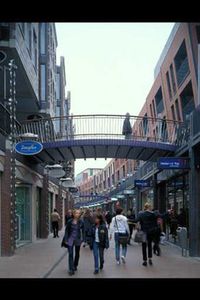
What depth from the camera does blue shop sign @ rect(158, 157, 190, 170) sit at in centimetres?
1870

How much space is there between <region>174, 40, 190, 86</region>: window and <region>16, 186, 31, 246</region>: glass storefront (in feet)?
52.6

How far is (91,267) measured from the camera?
1543cm

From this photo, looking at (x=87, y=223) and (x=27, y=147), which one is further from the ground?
(x=27, y=147)

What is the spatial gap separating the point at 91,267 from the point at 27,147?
5.93m

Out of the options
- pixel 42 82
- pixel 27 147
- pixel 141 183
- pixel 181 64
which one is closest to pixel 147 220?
pixel 27 147

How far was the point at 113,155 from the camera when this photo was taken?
2720cm

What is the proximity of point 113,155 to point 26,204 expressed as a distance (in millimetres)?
4834

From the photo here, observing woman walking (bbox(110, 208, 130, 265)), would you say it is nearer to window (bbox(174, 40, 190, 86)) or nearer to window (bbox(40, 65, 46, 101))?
window (bbox(40, 65, 46, 101))

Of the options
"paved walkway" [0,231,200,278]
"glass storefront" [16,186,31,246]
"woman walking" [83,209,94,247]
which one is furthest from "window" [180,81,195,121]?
"paved walkway" [0,231,200,278]

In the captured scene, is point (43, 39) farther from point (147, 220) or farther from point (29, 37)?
point (147, 220)

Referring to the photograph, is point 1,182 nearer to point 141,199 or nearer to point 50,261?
point 50,261

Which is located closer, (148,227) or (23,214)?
(148,227)

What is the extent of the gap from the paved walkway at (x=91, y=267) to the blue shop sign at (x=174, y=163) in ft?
9.78
